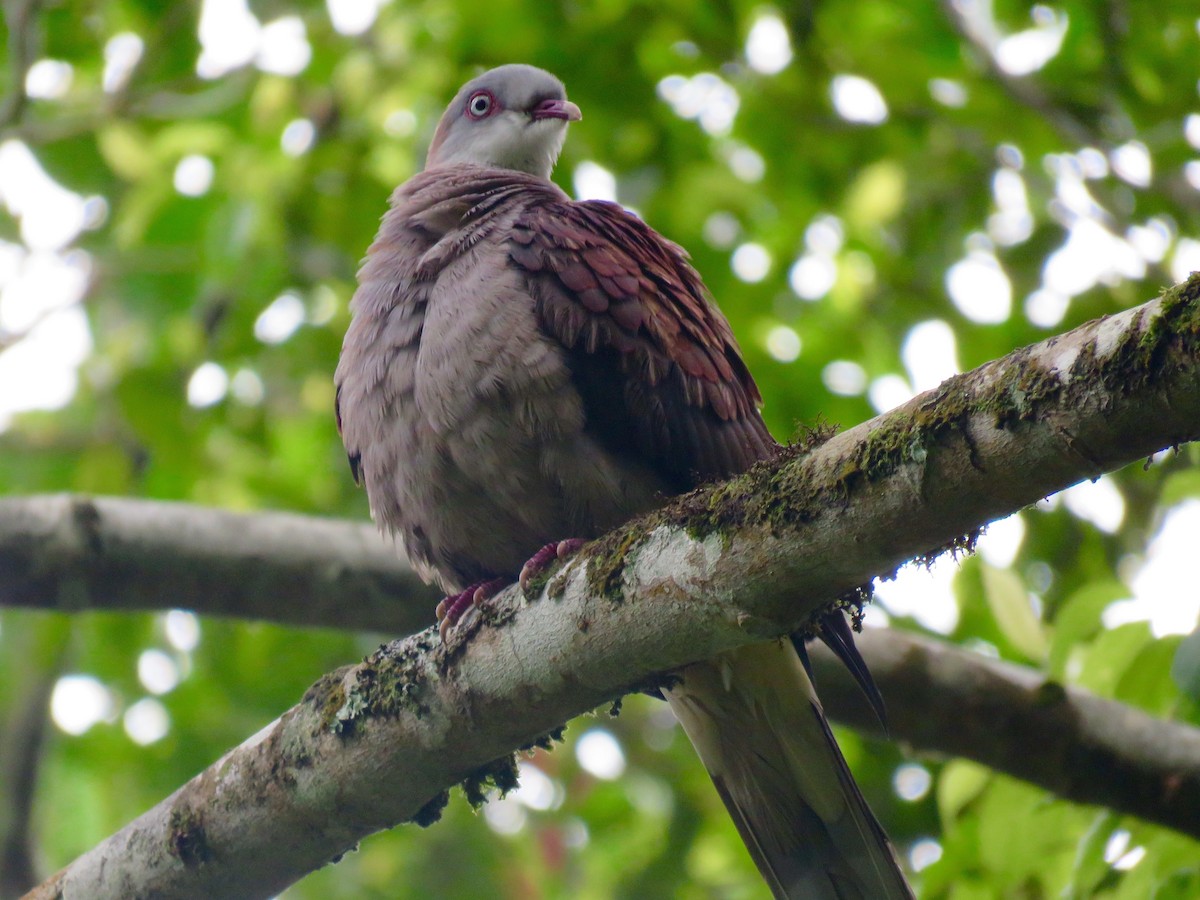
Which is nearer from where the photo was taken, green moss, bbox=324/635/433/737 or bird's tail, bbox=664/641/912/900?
green moss, bbox=324/635/433/737

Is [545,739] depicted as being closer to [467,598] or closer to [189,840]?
[467,598]

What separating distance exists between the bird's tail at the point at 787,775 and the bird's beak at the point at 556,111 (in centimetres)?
243

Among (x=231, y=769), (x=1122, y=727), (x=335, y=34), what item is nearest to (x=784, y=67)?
(x=335, y=34)

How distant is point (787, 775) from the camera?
329 centimetres

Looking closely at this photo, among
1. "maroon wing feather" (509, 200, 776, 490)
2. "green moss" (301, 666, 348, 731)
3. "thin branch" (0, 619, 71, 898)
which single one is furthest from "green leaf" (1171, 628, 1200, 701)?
"thin branch" (0, 619, 71, 898)

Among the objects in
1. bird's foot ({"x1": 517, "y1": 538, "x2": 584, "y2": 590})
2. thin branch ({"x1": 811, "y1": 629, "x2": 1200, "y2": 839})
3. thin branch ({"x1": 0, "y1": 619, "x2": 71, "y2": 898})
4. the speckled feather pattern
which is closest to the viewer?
bird's foot ({"x1": 517, "y1": 538, "x2": 584, "y2": 590})

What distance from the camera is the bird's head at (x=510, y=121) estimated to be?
470cm

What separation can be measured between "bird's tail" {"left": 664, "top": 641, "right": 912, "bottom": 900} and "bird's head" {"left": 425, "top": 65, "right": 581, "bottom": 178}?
2.36 meters

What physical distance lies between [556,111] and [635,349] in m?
1.85

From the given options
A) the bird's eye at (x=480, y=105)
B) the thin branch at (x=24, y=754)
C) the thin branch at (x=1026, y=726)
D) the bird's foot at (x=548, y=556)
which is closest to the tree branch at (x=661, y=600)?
the bird's foot at (x=548, y=556)

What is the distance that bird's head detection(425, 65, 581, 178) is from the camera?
15.4ft

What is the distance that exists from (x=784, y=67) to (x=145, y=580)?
11.8 ft

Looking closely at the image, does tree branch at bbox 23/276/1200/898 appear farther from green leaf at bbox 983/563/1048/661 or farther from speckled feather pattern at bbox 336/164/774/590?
green leaf at bbox 983/563/1048/661

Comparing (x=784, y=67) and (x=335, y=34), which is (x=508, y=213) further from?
(x=335, y=34)
